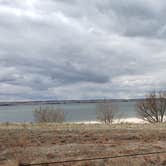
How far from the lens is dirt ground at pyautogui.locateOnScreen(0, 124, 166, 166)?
428 inches

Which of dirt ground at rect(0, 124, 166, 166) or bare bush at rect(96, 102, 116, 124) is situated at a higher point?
bare bush at rect(96, 102, 116, 124)

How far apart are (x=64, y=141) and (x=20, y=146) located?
1928 millimetres

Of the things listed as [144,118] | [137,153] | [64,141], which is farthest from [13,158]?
[144,118]

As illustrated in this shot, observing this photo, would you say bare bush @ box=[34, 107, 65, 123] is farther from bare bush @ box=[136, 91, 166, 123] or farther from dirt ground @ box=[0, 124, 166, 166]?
dirt ground @ box=[0, 124, 166, 166]

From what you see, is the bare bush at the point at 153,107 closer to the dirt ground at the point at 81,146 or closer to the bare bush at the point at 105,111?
the bare bush at the point at 105,111

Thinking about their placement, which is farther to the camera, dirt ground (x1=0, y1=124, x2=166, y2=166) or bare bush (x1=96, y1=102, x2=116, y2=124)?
bare bush (x1=96, y1=102, x2=116, y2=124)

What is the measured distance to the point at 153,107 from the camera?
58.9 m

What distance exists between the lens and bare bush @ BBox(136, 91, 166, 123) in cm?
5881

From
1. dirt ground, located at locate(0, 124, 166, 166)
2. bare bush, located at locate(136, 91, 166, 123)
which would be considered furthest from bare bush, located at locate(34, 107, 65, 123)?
dirt ground, located at locate(0, 124, 166, 166)

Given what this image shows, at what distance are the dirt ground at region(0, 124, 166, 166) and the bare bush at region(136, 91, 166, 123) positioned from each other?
43530mm

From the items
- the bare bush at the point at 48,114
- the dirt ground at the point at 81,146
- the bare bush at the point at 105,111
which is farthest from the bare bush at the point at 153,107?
the dirt ground at the point at 81,146

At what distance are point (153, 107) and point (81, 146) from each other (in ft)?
157

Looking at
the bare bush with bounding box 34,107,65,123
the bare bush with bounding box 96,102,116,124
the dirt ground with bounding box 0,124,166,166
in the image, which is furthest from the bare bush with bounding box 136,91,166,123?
the dirt ground with bounding box 0,124,166,166

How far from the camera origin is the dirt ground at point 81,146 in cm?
1086
